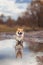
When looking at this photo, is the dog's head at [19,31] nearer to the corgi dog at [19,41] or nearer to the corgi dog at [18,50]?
the corgi dog at [19,41]

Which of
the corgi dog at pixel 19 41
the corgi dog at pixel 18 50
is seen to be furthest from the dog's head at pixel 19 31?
the corgi dog at pixel 18 50

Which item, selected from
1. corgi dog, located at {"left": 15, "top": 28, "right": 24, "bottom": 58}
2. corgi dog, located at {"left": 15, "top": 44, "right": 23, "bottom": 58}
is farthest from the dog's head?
corgi dog, located at {"left": 15, "top": 44, "right": 23, "bottom": 58}

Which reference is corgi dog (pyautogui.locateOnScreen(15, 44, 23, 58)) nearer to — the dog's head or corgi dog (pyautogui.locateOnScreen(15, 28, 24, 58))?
corgi dog (pyautogui.locateOnScreen(15, 28, 24, 58))

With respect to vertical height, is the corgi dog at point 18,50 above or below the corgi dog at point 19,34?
below

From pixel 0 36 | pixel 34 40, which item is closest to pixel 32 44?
pixel 34 40

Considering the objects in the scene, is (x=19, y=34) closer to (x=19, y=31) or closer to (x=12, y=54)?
(x=19, y=31)

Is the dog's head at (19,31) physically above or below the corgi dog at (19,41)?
above

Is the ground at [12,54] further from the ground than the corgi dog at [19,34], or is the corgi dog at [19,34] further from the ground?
the corgi dog at [19,34]

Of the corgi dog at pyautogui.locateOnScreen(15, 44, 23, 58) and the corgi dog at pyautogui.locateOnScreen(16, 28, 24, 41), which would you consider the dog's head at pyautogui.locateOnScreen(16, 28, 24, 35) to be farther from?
the corgi dog at pyautogui.locateOnScreen(15, 44, 23, 58)

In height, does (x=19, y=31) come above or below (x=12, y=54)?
above

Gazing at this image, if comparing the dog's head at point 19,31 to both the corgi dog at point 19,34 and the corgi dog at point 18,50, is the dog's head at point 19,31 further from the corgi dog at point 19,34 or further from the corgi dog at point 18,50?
the corgi dog at point 18,50

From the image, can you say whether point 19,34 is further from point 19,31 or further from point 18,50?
point 18,50

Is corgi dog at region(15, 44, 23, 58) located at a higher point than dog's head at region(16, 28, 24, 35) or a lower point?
lower

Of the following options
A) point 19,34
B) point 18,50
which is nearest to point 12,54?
point 18,50
